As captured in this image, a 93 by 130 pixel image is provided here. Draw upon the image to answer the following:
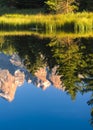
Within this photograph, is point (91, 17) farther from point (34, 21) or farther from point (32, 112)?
point (32, 112)

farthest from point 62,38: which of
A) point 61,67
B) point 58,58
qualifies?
point 61,67

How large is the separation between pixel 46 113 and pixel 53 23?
30.0 m

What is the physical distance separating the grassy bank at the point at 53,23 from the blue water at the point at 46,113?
909 inches

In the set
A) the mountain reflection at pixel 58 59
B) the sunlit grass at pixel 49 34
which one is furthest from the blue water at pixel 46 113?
the sunlit grass at pixel 49 34

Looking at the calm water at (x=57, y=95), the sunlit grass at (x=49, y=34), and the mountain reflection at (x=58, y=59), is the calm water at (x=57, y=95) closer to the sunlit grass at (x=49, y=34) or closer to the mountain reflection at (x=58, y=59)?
the mountain reflection at (x=58, y=59)

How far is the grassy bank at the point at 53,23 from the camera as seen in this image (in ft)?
146

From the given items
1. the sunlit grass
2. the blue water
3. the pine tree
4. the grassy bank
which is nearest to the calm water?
the blue water

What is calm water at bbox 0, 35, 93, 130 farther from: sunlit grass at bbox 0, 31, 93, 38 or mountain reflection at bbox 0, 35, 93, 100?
sunlit grass at bbox 0, 31, 93, 38

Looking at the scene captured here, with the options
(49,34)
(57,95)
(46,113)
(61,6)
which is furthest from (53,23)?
(46,113)

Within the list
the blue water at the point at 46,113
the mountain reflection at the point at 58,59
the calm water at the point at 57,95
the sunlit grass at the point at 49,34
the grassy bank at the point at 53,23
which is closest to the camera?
the blue water at the point at 46,113

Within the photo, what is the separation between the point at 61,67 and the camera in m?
26.1

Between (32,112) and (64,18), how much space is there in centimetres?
2896

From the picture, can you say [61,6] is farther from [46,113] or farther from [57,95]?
[46,113]

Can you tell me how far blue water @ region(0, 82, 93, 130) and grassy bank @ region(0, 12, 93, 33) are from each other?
909 inches
